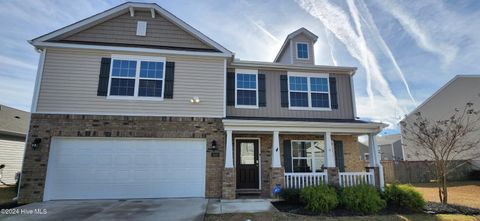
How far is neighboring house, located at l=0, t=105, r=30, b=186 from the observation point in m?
Result: 12.7

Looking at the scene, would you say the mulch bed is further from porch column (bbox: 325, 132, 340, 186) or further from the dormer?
the dormer

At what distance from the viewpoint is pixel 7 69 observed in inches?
481

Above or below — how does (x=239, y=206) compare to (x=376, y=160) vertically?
below

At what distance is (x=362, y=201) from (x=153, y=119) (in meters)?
7.37

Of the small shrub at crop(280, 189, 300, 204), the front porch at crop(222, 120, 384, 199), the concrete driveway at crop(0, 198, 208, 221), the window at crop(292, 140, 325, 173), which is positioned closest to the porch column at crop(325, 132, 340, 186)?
the front porch at crop(222, 120, 384, 199)

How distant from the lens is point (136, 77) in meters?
8.94

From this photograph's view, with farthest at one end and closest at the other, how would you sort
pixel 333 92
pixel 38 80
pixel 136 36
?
pixel 333 92, pixel 136 36, pixel 38 80

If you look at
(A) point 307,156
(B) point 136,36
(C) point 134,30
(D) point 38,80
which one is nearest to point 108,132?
(D) point 38,80

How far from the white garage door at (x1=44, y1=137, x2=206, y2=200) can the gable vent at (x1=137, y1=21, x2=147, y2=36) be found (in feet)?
13.9

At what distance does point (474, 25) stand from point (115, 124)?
1505cm

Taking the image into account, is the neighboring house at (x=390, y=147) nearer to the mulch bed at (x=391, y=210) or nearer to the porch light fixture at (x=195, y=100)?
the mulch bed at (x=391, y=210)

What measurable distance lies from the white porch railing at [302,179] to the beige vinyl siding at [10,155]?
14.9 m

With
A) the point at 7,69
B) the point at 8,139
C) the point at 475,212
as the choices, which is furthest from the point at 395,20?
the point at 8,139

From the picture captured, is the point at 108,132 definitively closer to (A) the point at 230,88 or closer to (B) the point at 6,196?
(B) the point at 6,196
